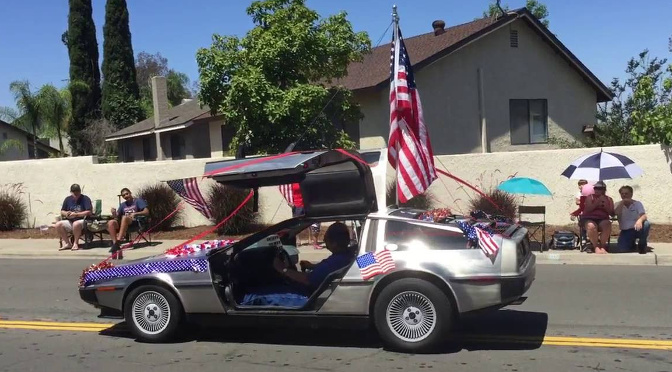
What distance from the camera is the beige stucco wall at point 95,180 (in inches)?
679

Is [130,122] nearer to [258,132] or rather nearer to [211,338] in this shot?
[258,132]

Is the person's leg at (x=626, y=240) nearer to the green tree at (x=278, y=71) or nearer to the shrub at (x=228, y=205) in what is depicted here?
the green tree at (x=278, y=71)

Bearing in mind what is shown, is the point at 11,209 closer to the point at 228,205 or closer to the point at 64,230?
the point at 64,230

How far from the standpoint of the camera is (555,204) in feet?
51.1

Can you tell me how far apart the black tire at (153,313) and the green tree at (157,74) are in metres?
34.0

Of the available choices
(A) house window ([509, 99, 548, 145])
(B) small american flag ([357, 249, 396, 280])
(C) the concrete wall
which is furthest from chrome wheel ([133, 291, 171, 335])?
(A) house window ([509, 99, 548, 145])

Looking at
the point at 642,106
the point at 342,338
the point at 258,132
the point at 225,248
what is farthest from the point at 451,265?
the point at 642,106

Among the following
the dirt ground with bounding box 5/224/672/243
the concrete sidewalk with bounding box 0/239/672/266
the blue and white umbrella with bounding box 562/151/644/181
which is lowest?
the concrete sidewalk with bounding box 0/239/672/266

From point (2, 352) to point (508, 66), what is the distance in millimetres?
18892

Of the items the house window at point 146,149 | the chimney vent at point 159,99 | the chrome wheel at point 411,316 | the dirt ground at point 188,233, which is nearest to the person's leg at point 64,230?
the dirt ground at point 188,233

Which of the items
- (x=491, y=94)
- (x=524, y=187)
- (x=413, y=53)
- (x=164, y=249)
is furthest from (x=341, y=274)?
(x=491, y=94)

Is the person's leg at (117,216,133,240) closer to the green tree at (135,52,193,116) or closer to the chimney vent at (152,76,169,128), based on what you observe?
the chimney vent at (152,76,169,128)

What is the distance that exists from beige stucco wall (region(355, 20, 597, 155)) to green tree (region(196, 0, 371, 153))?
439 cm

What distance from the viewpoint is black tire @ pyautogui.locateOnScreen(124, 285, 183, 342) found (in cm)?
678
